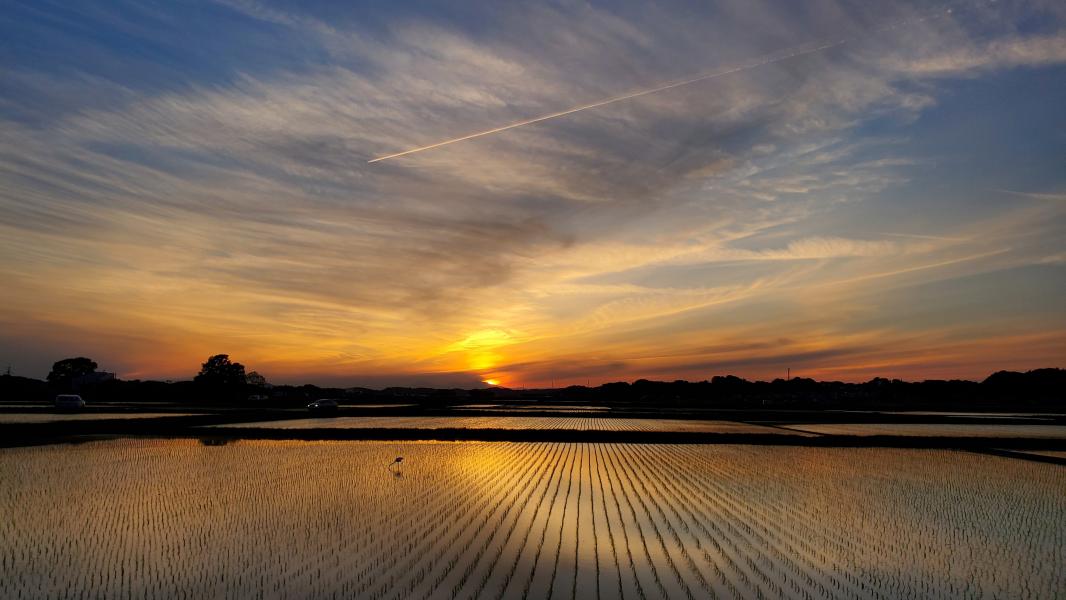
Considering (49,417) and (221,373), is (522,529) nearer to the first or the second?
(49,417)

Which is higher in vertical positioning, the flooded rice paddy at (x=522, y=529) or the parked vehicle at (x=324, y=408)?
the parked vehicle at (x=324, y=408)

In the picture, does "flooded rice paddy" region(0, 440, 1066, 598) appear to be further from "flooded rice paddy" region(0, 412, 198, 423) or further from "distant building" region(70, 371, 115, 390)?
"distant building" region(70, 371, 115, 390)

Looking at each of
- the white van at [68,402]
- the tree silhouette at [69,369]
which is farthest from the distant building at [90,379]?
the white van at [68,402]

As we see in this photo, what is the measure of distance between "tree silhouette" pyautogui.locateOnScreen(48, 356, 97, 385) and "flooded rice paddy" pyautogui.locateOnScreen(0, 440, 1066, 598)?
117395mm

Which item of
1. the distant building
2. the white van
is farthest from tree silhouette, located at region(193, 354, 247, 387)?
the white van

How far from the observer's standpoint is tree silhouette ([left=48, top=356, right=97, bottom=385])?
4619 inches

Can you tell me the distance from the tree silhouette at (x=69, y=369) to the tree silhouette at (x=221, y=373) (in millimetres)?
34970

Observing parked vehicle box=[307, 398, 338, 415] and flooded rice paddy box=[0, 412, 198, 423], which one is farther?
parked vehicle box=[307, 398, 338, 415]

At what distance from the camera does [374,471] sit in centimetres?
1656

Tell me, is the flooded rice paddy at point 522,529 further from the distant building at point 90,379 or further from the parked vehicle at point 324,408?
the distant building at point 90,379

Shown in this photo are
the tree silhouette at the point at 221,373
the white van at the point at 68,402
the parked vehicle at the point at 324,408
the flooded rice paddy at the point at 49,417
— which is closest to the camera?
the flooded rice paddy at the point at 49,417

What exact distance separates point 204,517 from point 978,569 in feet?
35.0

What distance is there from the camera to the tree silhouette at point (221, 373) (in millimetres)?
96750

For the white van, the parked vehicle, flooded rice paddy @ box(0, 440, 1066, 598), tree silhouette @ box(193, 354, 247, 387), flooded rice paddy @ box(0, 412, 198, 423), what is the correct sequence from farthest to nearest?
tree silhouette @ box(193, 354, 247, 387) < the parked vehicle < the white van < flooded rice paddy @ box(0, 412, 198, 423) < flooded rice paddy @ box(0, 440, 1066, 598)
